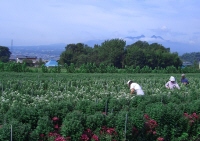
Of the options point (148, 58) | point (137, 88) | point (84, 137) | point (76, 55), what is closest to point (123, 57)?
point (148, 58)

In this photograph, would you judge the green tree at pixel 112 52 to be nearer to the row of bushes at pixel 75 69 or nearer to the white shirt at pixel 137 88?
the row of bushes at pixel 75 69

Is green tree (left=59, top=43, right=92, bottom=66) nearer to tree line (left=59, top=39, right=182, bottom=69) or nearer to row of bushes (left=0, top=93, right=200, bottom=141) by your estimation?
tree line (left=59, top=39, right=182, bottom=69)

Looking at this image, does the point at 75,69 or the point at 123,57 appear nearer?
the point at 75,69

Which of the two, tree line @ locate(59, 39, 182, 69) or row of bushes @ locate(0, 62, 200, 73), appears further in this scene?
tree line @ locate(59, 39, 182, 69)

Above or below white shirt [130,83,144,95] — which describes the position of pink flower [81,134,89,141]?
below

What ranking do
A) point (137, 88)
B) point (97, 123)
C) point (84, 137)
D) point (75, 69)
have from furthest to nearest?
point (75, 69)
point (137, 88)
point (97, 123)
point (84, 137)

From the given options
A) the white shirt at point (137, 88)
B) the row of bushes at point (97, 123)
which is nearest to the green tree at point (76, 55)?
the white shirt at point (137, 88)

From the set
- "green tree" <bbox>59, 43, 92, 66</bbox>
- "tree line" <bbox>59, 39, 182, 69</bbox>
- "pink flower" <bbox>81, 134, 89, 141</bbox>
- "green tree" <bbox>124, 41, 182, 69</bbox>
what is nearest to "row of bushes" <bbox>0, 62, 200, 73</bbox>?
"green tree" <bbox>124, 41, 182, 69</bbox>

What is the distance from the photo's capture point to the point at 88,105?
9094 millimetres

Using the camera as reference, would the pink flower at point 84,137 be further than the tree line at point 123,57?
No

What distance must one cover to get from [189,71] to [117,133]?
45515 millimetres

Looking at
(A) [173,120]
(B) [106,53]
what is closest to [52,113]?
(A) [173,120]

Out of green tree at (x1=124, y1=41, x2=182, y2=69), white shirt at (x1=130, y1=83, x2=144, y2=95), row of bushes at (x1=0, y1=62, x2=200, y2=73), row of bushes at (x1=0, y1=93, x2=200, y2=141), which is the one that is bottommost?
row of bushes at (x1=0, y1=93, x2=200, y2=141)

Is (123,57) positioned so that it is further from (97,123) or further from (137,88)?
(97,123)
